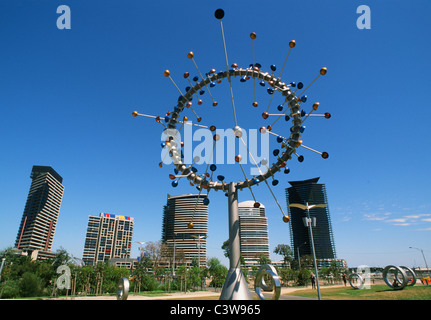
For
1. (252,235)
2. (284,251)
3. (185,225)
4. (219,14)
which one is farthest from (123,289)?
(185,225)

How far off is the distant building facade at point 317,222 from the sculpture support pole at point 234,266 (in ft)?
571

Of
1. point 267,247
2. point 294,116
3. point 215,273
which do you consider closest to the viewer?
point 294,116

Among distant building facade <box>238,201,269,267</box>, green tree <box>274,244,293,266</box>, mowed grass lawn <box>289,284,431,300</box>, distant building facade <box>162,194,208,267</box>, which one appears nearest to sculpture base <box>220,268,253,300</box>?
mowed grass lawn <box>289,284,431,300</box>

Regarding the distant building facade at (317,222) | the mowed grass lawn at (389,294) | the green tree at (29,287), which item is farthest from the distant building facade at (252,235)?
the mowed grass lawn at (389,294)

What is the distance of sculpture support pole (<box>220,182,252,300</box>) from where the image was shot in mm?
9780

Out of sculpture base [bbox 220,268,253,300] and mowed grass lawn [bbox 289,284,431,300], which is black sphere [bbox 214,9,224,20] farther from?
mowed grass lawn [bbox 289,284,431,300]

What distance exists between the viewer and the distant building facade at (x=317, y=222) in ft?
557

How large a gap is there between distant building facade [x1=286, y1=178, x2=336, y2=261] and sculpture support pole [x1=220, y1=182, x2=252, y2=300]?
17407cm
